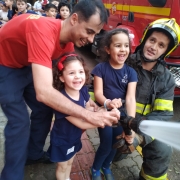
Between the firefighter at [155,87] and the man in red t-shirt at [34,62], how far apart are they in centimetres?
70

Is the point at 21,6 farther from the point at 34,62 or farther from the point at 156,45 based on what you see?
the point at 34,62

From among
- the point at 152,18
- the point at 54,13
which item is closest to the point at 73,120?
the point at 152,18

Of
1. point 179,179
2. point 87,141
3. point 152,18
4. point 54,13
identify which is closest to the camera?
point 179,179

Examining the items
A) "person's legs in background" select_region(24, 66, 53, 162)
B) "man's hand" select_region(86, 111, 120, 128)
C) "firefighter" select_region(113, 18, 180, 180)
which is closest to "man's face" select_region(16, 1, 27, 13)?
"person's legs in background" select_region(24, 66, 53, 162)

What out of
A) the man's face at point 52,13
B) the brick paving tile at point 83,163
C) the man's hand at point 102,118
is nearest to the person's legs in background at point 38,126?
the brick paving tile at point 83,163

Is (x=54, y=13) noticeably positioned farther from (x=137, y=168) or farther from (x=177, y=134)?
(x=177, y=134)

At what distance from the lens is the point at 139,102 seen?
95.5 inches

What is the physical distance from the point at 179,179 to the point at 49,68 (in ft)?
6.85

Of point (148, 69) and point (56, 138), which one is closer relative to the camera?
point (56, 138)

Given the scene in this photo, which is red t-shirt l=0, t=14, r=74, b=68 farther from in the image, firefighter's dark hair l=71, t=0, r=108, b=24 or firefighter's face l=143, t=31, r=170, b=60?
firefighter's face l=143, t=31, r=170, b=60

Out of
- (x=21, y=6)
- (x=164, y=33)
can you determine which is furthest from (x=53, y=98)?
(x=21, y=6)

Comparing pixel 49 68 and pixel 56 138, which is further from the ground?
pixel 49 68

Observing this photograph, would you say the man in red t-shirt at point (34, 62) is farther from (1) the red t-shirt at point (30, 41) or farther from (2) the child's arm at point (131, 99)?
(2) the child's arm at point (131, 99)

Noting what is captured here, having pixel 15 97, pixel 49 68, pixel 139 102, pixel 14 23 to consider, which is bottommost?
pixel 139 102
